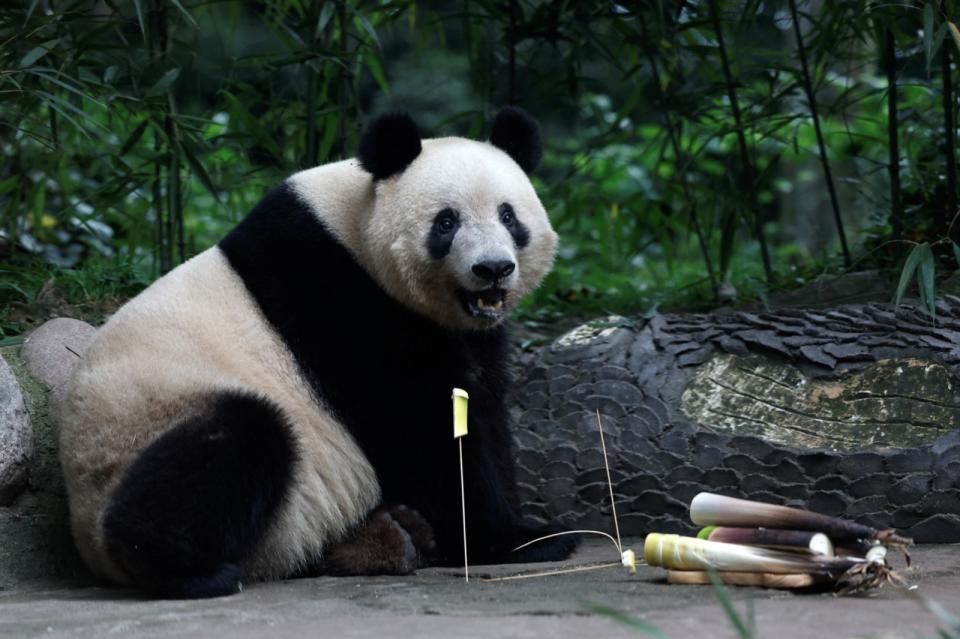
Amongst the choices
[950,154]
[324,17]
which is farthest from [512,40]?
[950,154]

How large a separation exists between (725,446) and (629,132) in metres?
2.26

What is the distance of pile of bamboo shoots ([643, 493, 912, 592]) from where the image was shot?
2.73m

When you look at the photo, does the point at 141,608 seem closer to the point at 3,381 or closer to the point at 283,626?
the point at 283,626

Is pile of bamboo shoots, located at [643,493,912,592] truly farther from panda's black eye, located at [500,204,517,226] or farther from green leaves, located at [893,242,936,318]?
green leaves, located at [893,242,936,318]

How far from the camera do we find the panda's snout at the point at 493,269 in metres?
3.47

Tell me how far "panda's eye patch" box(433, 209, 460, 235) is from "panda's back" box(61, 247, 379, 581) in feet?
2.01

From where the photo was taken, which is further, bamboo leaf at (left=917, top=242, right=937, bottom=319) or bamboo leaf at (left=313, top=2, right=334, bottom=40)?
bamboo leaf at (left=313, top=2, right=334, bottom=40)

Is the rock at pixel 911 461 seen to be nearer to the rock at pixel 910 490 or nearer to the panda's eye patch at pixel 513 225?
the rock at pixel 910 490

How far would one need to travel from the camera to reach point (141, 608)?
293 centimetres

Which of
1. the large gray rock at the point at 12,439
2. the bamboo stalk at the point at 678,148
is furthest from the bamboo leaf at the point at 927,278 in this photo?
the large gray rock at the point at 12,439

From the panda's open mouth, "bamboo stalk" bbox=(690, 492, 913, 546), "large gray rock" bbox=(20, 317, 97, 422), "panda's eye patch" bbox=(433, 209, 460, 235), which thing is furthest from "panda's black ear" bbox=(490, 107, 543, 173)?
"large gray rock" bbox=(20, 317, 97, 422)

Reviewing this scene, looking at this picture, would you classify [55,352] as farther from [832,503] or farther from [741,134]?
[741,134]

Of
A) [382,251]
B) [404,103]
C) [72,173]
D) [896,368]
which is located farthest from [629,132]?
[404,103]

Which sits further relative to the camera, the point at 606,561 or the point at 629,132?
the point at 629,132
